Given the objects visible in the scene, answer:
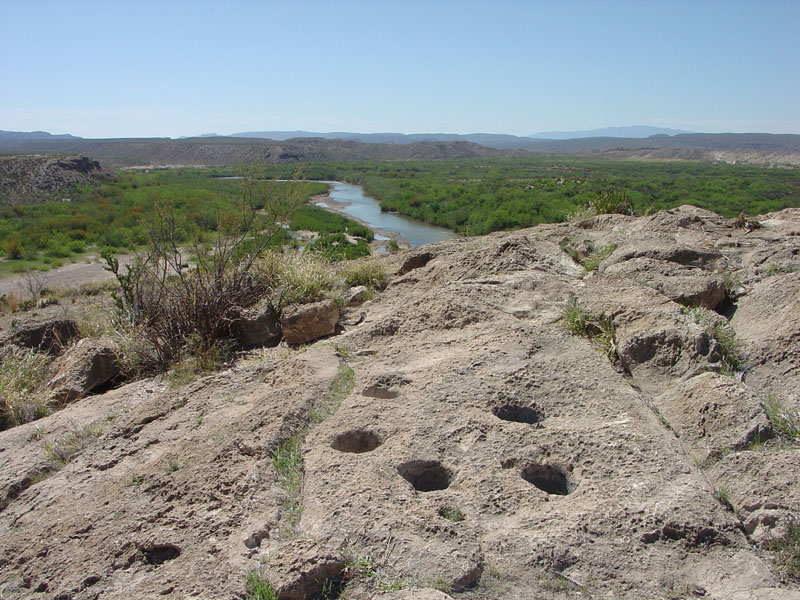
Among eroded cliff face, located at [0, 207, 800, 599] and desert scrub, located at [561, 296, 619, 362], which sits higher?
desert scrub, located at [561, 296, 619, 362]

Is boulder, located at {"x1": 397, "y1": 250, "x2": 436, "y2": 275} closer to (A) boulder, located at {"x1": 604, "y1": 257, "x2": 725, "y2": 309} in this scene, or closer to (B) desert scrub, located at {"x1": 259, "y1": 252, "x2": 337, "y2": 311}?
(B) desert scrub, located at {"x1": 259, "y1": 252, "x2": 337, "y2": 311}

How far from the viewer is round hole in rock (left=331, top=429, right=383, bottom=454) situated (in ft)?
10.4

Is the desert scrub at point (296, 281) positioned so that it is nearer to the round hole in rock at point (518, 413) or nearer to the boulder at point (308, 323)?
the boulder at point (308, 323)

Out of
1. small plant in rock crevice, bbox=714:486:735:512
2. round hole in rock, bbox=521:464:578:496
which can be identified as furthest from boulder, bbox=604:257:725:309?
round hole in rock, bbox=521:464:578:496

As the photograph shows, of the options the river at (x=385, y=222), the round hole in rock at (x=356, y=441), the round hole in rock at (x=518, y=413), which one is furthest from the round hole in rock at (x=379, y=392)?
the river at (x=385, y=222)

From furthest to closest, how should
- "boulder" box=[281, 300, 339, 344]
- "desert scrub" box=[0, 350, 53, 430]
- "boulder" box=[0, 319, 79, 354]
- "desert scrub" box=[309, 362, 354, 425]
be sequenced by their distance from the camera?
"boulder" box=[0, 319, 79, 354] < "boulder" box=[281, 300, 339, 344] < "desert scrub" box=[0, 350, 53, 430] < "desert scrub" box=[309, 362, 354, 425]

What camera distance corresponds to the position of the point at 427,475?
→ 2.89m

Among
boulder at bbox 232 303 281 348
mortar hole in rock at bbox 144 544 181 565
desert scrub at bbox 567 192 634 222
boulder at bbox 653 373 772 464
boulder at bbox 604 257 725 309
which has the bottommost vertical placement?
mortar hole in rock at bbox 144 544 181 565

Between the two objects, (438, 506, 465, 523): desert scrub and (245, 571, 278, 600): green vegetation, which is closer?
(245, 571, 278, 600): green vegetation

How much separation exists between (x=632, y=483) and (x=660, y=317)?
171 cm

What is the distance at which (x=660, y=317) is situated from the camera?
399 centimetres

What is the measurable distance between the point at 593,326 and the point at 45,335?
252 inches

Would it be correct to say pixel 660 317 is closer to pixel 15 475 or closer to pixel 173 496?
pixel 173 496

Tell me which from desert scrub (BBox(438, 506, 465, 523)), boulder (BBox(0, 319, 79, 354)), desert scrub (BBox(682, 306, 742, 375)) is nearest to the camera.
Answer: desert scrub (BBox(438, 506, 465, 523))
